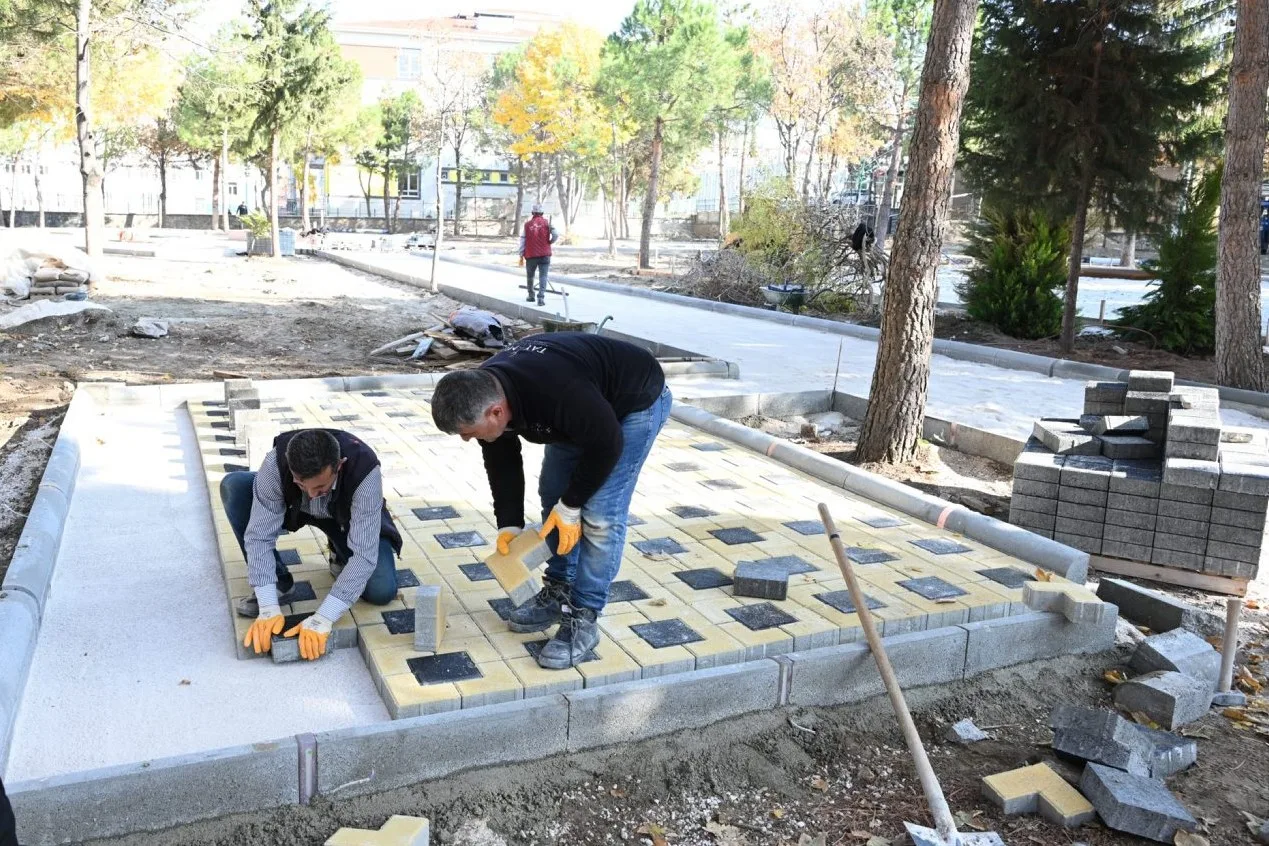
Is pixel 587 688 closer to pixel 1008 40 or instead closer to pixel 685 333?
pixel 685 333

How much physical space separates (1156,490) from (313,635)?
166 inches

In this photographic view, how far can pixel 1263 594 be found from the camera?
5270 mm

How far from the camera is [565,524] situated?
3.44m

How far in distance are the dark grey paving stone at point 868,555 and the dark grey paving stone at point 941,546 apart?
0.83 ft

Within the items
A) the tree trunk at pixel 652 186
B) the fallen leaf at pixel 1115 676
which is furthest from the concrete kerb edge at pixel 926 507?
the tree trunk at pixel 652 186

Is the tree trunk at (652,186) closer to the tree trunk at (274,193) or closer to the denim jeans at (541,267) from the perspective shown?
the denim jeans at (541,267)

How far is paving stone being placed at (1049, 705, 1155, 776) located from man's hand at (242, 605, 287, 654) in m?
2.83

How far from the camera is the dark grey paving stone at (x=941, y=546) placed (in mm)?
5113

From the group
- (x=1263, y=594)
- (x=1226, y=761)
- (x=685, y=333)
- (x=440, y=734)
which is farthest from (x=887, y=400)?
(x=685, y=333)

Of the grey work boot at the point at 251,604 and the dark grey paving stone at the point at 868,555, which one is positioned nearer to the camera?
the grey work boot at the point at 251,604

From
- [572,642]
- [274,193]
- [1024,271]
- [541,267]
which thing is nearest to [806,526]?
[572,642]

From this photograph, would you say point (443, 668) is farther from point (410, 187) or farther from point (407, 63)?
point (407, 63)

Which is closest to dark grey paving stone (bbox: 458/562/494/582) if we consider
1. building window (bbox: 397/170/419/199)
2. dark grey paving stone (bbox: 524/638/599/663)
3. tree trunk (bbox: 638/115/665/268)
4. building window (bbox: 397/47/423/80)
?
dark grey paving stone (bbox: 524/638/599/663)

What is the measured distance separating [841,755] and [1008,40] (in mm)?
11919
